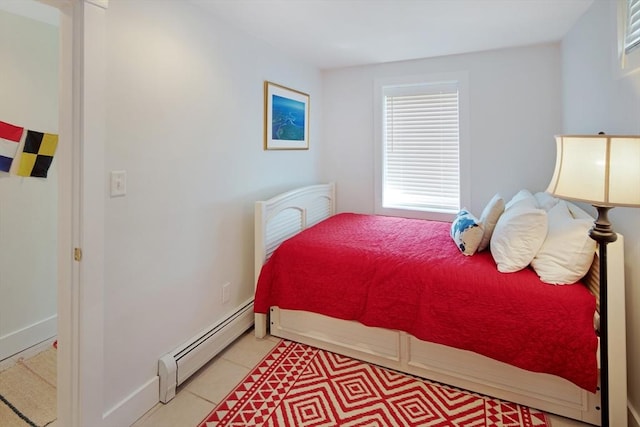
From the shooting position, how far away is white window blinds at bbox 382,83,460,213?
3334 millimetres

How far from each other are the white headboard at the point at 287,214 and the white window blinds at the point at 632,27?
2.13 m

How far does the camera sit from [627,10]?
166cm

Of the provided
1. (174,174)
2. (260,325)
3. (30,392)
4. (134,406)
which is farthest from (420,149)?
(30,392)

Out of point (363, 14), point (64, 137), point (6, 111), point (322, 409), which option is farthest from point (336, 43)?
point (322, 409)

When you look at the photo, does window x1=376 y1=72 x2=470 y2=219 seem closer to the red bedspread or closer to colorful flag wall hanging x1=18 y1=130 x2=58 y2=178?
the red bedspread

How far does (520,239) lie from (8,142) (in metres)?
3.21

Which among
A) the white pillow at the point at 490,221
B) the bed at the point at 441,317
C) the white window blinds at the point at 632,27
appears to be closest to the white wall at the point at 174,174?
the bed at the point at 441,317

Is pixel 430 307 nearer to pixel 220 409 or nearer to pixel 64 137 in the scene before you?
pixel 220 409

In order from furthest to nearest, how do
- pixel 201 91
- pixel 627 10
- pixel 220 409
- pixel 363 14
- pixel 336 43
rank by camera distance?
pixel 336 43 → pixel 363 14 → pixel 201 91 → pixel 220 409 → pixel 627 10

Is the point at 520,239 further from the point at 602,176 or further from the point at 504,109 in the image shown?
the point at 504,109

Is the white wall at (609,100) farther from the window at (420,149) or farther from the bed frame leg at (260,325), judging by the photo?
the bed frame leg at (260,325)

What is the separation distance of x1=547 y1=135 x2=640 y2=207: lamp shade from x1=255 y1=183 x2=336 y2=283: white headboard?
1764mm

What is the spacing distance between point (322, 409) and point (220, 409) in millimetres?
535

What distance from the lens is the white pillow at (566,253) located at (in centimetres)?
166
